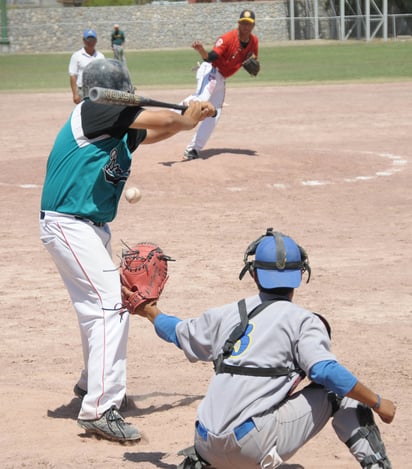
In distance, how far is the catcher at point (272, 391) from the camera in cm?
432

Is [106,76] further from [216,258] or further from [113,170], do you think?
[216,258]

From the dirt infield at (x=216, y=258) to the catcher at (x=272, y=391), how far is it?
26.2 inches

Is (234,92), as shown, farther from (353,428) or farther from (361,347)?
(353,428)

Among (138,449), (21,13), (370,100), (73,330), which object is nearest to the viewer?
(138,449)

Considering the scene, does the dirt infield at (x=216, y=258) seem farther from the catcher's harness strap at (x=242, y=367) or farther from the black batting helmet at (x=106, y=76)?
the black batting helmet at (x=106, y=76)

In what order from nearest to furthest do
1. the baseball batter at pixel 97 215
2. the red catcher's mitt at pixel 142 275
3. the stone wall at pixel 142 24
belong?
the red catcher's mitt at pixel 142 275, the baseball batter at pixel 97 215, the stone wall at pixel 142 24

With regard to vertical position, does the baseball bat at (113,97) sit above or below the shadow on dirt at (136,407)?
above

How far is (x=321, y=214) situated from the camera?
1196cm

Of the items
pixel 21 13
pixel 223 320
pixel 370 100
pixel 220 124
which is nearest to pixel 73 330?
pixel 223 320

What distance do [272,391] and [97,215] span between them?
184cm

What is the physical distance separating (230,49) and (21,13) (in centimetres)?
4808

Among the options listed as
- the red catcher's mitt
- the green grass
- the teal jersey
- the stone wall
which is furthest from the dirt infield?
the stone wall

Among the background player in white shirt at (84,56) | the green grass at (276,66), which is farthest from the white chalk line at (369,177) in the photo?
the green grass at (276,66)

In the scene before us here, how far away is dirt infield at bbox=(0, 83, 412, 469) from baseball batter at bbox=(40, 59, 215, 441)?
1.01 feet
